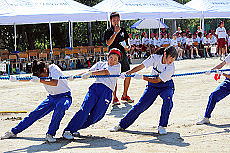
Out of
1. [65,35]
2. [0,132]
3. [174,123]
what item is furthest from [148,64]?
[65,35]

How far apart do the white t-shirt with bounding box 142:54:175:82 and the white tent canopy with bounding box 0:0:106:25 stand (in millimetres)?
12948

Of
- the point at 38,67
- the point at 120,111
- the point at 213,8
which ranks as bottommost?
the point at 120,111

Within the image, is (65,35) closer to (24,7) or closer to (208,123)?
(24,7)

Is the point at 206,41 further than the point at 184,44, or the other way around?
the point at 206,41

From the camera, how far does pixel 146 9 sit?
23.3 metres

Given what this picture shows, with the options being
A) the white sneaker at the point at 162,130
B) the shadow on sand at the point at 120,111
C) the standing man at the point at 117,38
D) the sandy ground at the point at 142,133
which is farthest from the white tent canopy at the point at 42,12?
the white sneaker at the point at 162,130

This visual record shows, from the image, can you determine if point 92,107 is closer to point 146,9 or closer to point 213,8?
point 146,9

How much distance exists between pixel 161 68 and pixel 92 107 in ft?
3.91

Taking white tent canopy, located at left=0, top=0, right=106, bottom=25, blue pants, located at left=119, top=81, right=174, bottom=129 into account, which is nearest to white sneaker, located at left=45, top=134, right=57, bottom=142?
blue pants, located at left=119, top=81, right=174, bottom=129

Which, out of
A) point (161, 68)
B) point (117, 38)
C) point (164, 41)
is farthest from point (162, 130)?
point (164, 41)

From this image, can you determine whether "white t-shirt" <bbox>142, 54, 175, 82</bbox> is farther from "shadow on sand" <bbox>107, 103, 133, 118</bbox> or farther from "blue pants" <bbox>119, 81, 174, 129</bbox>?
"shadow on sand" <bbox>107, 103, 133, 118</bbox>

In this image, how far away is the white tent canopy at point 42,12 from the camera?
1945cm

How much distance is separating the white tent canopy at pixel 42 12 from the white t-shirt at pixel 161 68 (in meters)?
12.9

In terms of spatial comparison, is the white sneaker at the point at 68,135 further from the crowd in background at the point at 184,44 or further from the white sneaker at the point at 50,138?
the crowd in background at the point at 184,44
